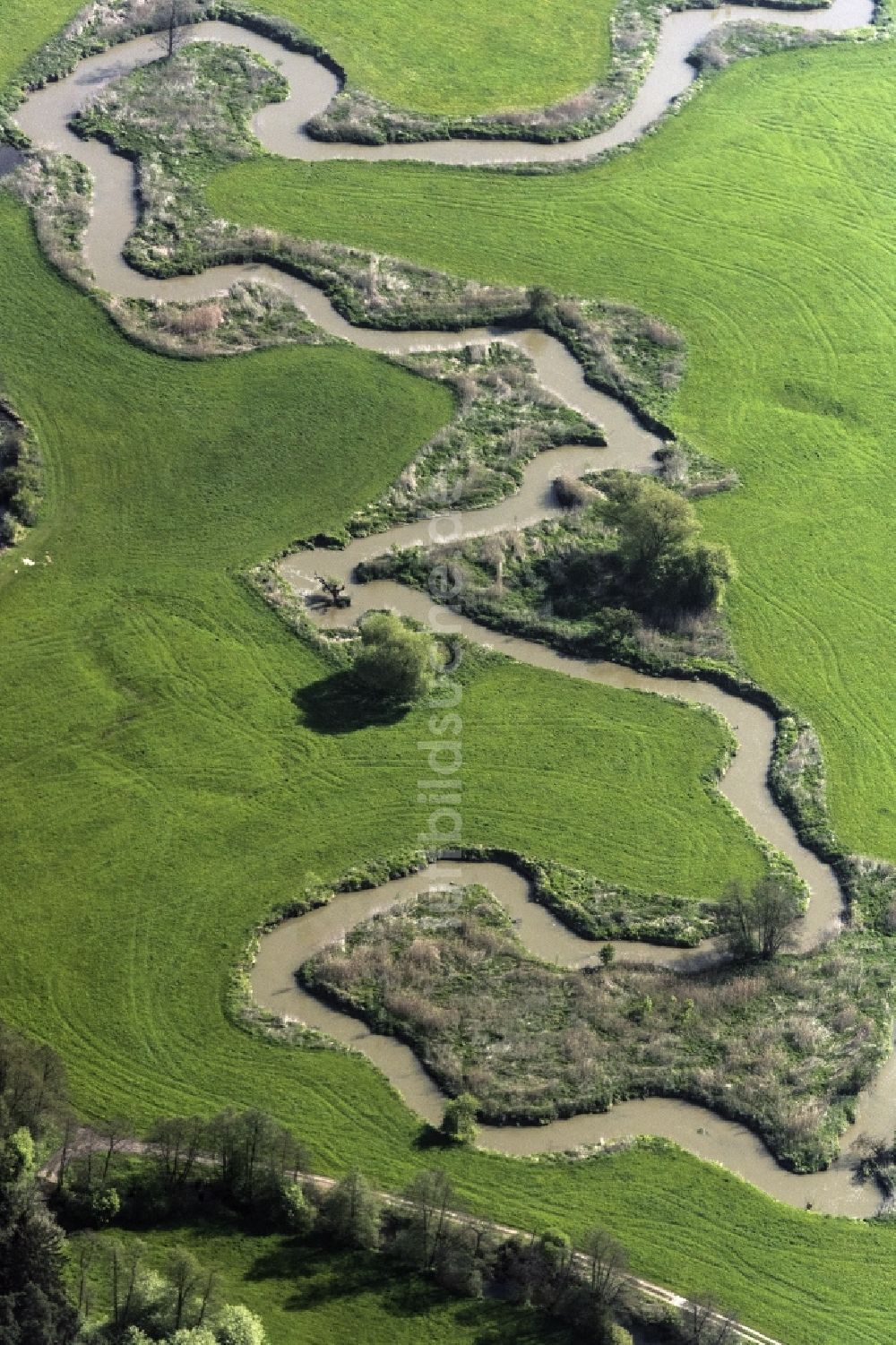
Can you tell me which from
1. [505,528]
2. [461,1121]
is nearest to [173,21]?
[505,528]

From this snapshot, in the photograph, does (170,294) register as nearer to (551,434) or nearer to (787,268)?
(551,434)

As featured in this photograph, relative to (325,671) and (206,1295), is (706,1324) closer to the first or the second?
(206,1295)

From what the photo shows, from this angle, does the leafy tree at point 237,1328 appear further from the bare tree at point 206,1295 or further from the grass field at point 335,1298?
the grass field at point 335,1298

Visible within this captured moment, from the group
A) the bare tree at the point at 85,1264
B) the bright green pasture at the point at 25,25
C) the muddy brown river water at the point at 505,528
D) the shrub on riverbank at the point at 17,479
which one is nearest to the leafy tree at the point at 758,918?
the muddy brown river water at the point at 505,528

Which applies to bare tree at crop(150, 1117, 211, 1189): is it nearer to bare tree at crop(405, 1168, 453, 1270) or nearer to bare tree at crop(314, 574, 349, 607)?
bare tree at crop(405, 1168, 453, 1270)

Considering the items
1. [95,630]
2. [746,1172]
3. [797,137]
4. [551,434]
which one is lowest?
[746,1172]

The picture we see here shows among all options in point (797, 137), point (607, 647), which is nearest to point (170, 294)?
point (607, 647)
